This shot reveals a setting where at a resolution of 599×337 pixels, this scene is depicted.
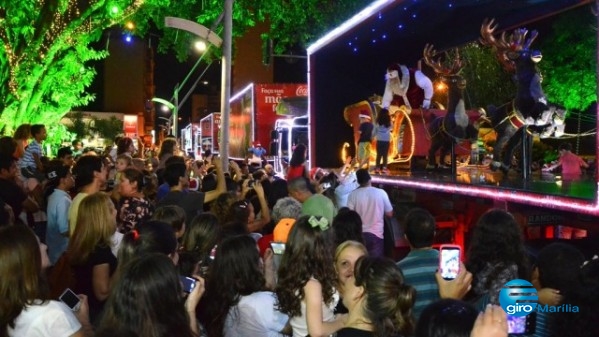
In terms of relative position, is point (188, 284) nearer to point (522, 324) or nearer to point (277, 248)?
point (277, 248)

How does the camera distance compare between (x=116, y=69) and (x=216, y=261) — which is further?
(x=116, y=69)

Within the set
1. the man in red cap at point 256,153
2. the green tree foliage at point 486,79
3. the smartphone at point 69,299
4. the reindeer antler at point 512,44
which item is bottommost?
the smartphone at point 69,299

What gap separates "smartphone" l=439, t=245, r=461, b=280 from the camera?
4.09 m

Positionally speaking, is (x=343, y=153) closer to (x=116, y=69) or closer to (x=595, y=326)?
(x=595, y=326)

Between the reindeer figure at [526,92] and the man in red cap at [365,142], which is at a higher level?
the reindeer figure at [526,92]

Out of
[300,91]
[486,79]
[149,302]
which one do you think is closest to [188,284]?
[149,302]

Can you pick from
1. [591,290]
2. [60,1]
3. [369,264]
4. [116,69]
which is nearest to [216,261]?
[369,264]

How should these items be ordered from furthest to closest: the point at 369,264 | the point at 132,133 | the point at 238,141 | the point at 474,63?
the point at 132,133 → the point at 474,63 → the point at 238,141 → the point at 369,264

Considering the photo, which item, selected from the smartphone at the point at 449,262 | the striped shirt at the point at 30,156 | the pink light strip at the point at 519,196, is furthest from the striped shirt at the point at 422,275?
the striped shirt at the point at 30,156

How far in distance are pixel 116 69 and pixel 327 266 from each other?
164 ft

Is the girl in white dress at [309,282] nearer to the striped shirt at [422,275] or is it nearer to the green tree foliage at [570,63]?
the striped shirt at [422,275]

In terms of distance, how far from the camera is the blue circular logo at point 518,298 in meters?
3.69

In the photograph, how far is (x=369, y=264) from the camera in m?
3.63

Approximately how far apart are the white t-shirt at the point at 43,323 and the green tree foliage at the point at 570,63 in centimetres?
2685
